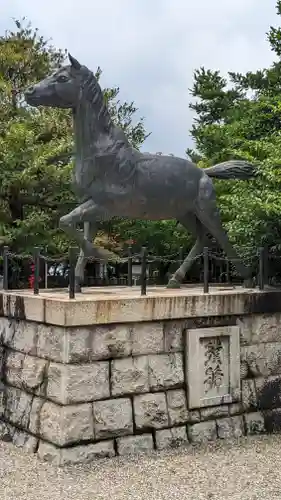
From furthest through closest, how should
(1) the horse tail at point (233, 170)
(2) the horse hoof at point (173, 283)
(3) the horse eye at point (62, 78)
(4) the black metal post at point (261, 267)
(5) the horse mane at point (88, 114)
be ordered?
(1) the horse tail at point (233, 170), (2) the horse hoof at point (173, 283), (4) the black metal post at point (261, 267), (5) the horse mane at point (88, 114), (3) the horse eye at point (62, 78)

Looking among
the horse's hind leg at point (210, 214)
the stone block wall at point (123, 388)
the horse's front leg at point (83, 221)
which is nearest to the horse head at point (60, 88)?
the horse's front leg at point (83, 221)

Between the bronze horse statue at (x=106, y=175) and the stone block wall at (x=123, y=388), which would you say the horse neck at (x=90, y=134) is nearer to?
the bronze horse statue at (x=106, y=175)

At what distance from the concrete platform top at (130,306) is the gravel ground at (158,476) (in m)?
1.26

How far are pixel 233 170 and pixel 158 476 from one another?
155 inches

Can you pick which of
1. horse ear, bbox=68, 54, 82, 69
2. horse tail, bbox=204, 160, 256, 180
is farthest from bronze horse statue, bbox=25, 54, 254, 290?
horse tail, bbox=204, 160, 256, 180

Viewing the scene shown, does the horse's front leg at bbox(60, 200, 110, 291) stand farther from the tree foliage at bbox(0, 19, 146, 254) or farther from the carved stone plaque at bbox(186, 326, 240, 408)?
the tree foliage at bbox(0, 19, 146, 254)

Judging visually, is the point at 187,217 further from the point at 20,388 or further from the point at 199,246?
the point at 20,388

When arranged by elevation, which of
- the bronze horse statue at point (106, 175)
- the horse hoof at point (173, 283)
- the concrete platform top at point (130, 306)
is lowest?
the concrete platform top at point (130, 306)

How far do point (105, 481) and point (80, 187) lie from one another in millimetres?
3063

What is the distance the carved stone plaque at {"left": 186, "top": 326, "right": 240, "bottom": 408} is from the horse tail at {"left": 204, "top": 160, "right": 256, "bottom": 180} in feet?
6.98

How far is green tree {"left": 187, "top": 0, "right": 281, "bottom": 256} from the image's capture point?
6811 mm

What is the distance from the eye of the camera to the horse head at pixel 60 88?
6.00 metres

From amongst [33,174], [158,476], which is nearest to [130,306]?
[158,476]

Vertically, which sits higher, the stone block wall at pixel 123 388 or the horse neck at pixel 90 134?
the horse neck at pixel 90 134
